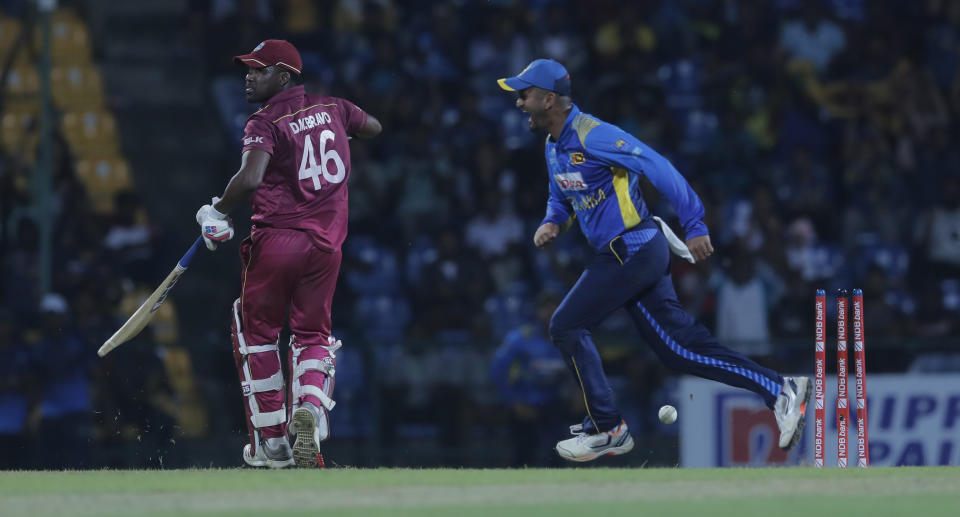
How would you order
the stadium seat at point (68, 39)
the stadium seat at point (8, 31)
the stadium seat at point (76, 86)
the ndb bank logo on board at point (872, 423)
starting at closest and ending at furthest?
the ndb bank logo on board at point (872, 423), the stadium seat at point (8, 31), the stadium seat at point (76, 86), the stadium seat at point (68, 39)

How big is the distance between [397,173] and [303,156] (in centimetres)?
702

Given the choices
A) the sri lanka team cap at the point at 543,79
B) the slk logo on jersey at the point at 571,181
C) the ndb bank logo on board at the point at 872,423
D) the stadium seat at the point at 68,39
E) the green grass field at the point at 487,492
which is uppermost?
the stadium seat at the point at 68,39

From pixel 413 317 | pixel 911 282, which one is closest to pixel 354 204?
pixel 413 317

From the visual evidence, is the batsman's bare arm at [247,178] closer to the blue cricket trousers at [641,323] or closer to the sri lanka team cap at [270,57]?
the sri lanka team cap at [270,57]

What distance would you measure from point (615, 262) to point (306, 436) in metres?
1.90

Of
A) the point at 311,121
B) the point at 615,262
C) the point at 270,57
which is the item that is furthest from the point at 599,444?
the point at 270,57

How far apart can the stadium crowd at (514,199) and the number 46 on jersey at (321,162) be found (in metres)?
3.88

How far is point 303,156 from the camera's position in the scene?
8305mm

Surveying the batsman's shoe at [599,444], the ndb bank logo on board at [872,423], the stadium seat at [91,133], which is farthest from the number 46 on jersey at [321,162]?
the stadium seat at [91,133]

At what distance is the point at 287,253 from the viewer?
8.29 m

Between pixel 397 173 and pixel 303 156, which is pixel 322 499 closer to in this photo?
pixel 303 156

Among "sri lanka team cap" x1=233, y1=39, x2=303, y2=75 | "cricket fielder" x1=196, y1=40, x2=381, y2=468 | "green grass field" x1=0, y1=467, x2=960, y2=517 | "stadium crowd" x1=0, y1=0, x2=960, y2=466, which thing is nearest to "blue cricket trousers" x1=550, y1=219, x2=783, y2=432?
"green grass field" x1=0, y1=467, x2=960, y2=517

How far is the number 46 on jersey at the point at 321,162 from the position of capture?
832 centimetres

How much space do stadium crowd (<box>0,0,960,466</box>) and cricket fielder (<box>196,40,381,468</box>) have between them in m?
3.69
